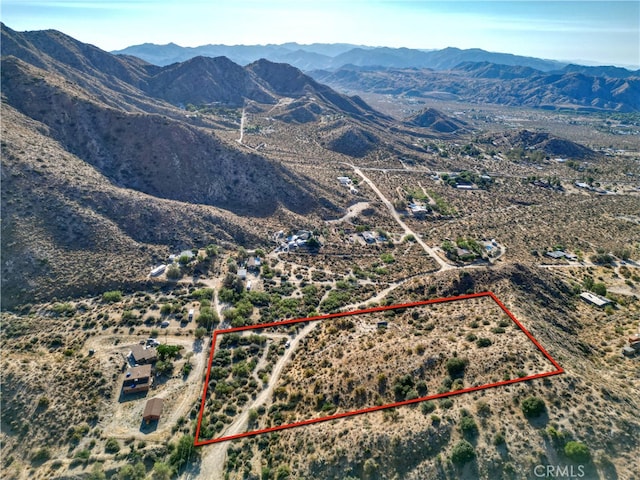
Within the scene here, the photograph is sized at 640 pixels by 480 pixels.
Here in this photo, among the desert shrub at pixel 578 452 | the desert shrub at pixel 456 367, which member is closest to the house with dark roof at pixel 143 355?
the desert shrub at pixel 456 367

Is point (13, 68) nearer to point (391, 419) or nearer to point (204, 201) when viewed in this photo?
point (204, 201)

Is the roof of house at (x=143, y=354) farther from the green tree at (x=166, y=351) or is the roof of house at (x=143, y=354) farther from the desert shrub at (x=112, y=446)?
the desert shrub at (x=112, y=446)

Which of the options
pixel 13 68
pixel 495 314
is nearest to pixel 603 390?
pixel 495 314

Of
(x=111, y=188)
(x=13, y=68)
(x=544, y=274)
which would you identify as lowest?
(x=544, y=274)

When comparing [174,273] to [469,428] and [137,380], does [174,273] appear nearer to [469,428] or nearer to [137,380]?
[137,380]

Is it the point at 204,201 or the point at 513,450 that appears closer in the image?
the point at 513,450

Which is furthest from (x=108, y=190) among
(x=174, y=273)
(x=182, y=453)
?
(x=182, y=453)

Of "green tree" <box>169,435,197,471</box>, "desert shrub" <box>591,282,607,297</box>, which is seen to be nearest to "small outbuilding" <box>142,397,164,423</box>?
"green tree" <box>169,435,197,471</box>

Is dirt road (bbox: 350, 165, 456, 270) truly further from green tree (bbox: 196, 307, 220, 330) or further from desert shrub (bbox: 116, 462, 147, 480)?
desert shrub (bbox: 116, 462, 147, 480)
